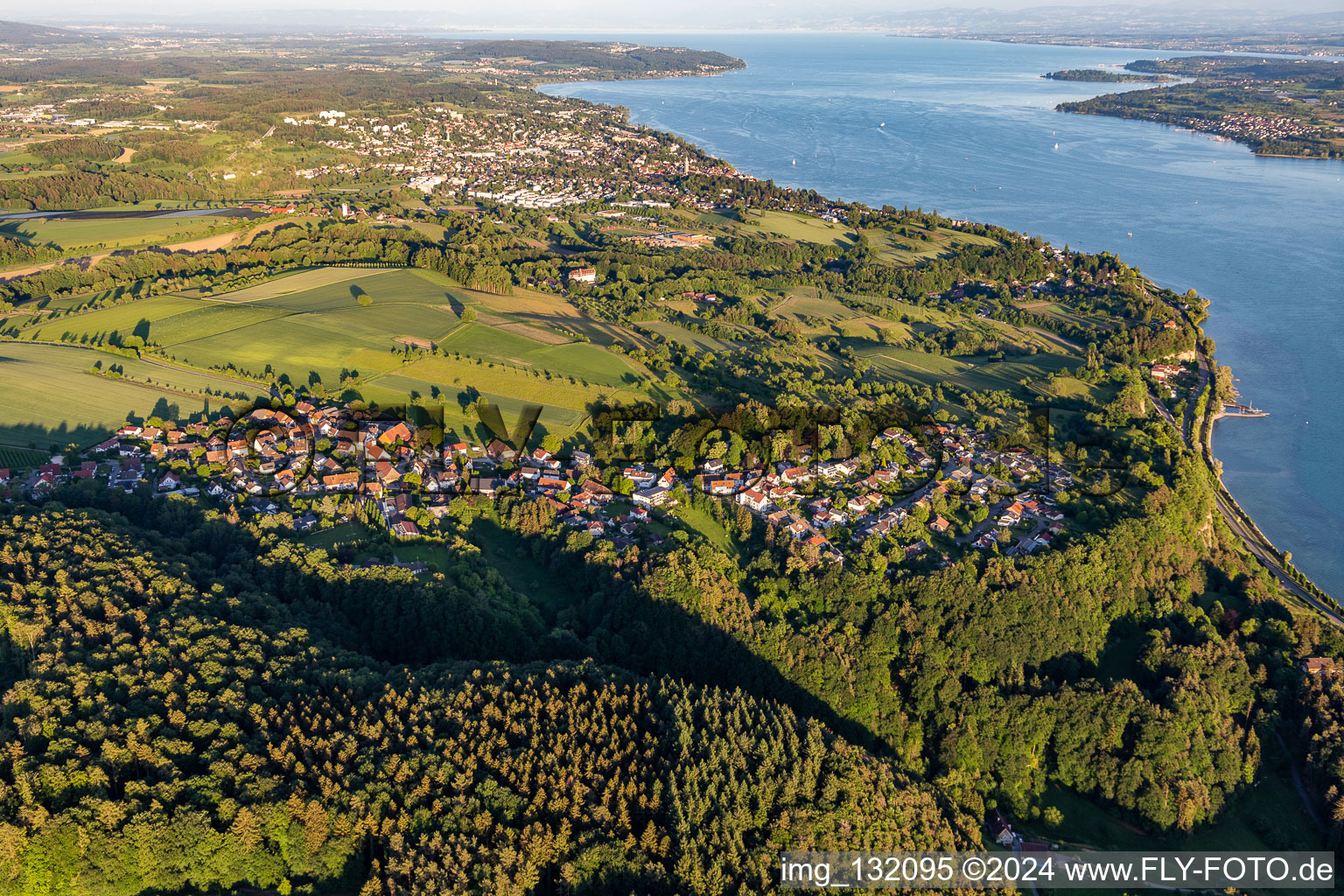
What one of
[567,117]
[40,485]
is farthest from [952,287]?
[567,117]

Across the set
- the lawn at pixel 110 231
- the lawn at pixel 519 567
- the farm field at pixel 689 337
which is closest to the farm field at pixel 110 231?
the lawn at pixel 110 231

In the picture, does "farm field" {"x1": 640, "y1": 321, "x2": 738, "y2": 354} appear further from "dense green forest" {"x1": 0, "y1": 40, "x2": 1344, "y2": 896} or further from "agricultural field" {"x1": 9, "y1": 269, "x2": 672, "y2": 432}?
"agricultural field" {"x1": 9, "y1": 269, "x2": 672, "y2": 432}

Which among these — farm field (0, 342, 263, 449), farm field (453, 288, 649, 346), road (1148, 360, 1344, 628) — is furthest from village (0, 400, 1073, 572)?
farm field (453, 288, 649, 346)

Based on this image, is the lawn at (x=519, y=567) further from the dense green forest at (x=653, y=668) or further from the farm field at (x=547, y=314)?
the farm field at (x=547, y=314)

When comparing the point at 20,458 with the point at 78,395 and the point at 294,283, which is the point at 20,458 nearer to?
the point at 78,395

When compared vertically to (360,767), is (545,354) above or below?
above

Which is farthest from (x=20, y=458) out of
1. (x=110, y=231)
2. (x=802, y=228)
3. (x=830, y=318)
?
(x=802, y=228)
